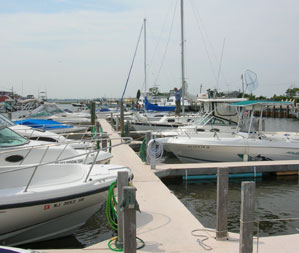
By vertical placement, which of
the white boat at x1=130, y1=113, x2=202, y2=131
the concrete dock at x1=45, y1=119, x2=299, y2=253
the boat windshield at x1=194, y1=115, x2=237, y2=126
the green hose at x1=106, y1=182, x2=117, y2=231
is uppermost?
the boat windshield at x1=194, y1=115, x2=237, y2=126

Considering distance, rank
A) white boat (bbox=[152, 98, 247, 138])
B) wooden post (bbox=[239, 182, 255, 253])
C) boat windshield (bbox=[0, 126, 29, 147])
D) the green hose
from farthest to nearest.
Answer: white boat (bbox=[152, 98, 247, 138]) → boat windshield (bbox=[0, 126, 29, 147]) → the green hose → wooden post (bbox=[239, 182, 255, 253])

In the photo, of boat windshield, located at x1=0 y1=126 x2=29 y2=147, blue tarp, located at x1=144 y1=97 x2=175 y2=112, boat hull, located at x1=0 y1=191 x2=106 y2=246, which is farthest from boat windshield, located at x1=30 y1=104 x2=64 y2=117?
boat hull, located at x1=0 y1=191 x2=106 y2=246

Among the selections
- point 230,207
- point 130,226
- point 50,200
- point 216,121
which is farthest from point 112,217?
point 216,121

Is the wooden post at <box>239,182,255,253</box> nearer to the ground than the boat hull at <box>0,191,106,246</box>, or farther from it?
farther from it

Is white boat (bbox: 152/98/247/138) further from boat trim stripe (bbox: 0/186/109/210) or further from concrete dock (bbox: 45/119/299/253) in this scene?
boat trim stripe (bbox: 0/186/109/210)

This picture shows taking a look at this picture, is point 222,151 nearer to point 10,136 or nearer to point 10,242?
point 10,136

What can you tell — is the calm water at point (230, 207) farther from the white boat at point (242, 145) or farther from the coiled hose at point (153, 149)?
the white boat at point (242, 145)

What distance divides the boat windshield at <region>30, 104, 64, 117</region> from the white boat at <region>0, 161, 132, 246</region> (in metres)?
17.5

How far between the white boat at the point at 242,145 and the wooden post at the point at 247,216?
8.55 metres

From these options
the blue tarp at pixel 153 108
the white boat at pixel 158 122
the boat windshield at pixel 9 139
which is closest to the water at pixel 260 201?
the boat windshield at pixel 9 139

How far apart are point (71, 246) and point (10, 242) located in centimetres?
116

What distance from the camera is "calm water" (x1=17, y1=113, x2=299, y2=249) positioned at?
7.44 meters

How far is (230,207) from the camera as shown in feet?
31.6

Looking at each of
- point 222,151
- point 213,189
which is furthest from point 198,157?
point 213,189
